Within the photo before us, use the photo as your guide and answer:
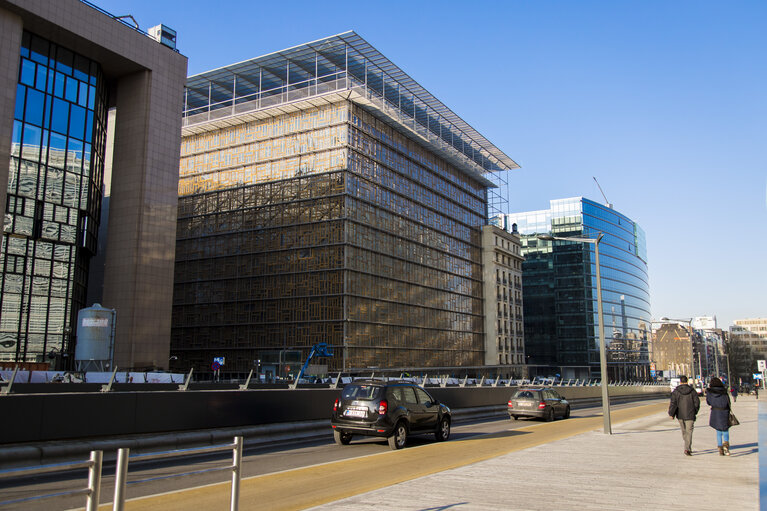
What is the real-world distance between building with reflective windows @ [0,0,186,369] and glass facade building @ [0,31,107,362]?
73 mm

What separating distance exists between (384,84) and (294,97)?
11.3 metres

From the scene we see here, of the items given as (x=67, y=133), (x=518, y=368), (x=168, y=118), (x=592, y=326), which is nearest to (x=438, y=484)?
(x=67, y=133)

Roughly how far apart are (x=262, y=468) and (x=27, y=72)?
41196mm

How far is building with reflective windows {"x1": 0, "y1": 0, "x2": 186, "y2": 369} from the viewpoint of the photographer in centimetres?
4094

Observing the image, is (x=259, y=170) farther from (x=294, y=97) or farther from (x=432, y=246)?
(x=432, y=246)

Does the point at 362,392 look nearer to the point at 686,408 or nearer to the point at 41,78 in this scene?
the point at 686,408

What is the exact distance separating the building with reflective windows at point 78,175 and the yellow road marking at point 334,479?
34988 mm

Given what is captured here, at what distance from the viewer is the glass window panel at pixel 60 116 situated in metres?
44.0

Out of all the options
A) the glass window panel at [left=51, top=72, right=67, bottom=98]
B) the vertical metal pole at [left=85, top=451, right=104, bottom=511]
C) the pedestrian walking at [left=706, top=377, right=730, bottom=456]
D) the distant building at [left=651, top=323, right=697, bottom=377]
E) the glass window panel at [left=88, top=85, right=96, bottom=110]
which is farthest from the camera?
the distant building at [left=651, top=323, right=697, bottom=377]

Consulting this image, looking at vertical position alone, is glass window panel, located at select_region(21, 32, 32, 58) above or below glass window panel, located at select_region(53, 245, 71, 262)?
above

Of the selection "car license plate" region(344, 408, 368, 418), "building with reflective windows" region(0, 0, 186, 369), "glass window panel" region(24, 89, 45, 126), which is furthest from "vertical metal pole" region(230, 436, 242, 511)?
"glass window panel" region(24, 89, 45, 126)

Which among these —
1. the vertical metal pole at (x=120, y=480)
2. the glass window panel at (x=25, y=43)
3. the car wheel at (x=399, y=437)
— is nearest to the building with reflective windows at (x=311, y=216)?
the glass window panel at (x=25, y=43)

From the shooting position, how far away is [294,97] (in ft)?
256

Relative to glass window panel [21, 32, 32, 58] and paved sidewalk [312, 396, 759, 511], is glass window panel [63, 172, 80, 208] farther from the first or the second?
paved sidewalk [312, 396, 759, 511]
